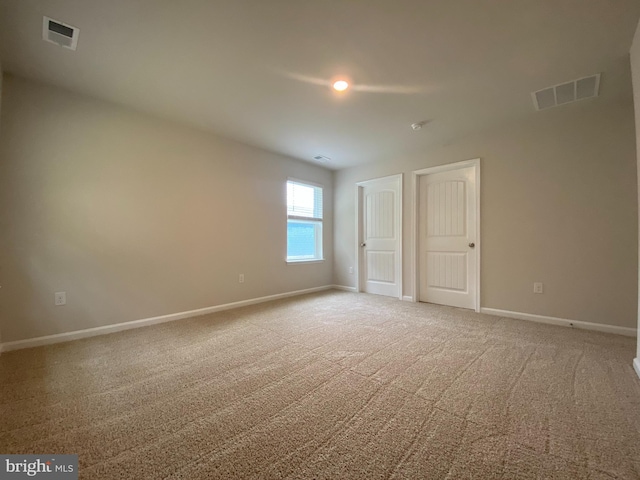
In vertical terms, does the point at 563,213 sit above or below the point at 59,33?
below

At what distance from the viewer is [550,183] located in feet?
9.87

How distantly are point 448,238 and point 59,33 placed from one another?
449 cm

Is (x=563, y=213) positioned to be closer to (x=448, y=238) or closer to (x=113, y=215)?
(x=448, y=238)

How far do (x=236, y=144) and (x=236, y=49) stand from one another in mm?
1921

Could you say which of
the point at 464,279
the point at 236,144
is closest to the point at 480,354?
the point at 464,279

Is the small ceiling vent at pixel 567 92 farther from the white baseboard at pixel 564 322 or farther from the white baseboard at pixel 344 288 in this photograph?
the white baseboard at pixel 344 288

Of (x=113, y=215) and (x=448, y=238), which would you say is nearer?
(x=113, y=215)

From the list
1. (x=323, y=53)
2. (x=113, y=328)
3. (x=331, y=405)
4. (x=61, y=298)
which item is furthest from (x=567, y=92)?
(x=61, y=298)

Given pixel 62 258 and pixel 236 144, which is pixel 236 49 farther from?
pixel 62 258

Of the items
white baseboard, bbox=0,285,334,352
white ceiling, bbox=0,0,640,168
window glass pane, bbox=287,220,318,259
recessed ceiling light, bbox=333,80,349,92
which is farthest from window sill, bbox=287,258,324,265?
recessed ceiling light, bbox=333,80,349,92

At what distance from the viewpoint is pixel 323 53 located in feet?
6.52

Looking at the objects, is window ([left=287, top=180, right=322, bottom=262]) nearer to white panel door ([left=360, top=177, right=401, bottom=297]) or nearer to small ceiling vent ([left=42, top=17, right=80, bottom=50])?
white panel door ([left=360, top=177, right=401, bottom=297])
